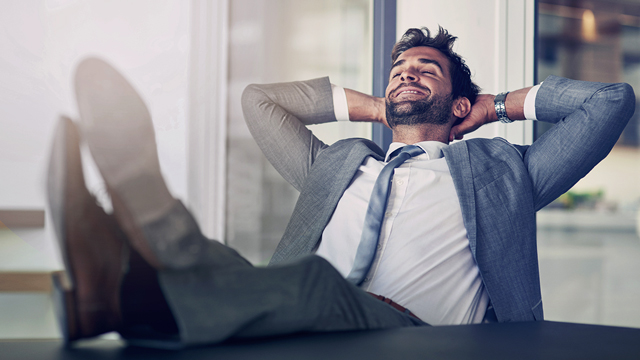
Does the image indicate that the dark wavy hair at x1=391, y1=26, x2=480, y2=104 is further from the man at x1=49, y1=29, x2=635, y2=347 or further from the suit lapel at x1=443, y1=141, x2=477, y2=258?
the suit lapel at x1=443, y1=141, x2=477, y2=258

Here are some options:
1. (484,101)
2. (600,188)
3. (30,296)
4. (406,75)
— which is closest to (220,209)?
(30,296)

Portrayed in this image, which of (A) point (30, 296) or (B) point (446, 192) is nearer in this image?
(B) point (446, 192)

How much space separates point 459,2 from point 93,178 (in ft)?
7.32

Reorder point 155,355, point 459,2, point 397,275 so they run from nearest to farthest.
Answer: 1. point 155,355
2. point 397,275
3. point 459,2

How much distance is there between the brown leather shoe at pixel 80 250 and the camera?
1.99 ft

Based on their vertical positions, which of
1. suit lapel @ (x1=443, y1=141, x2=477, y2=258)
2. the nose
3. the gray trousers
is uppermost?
the nose

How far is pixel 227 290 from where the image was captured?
0.63m

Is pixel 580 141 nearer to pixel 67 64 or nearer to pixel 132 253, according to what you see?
pixel 132 253

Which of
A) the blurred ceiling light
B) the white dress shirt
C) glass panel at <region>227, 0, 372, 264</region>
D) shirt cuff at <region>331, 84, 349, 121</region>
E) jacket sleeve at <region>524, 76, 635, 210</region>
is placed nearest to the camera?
the white dress shirt

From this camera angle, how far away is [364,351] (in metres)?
0.63

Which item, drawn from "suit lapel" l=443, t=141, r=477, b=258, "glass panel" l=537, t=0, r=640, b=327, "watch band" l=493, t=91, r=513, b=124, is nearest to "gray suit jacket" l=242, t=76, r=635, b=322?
"suit lapel" l=443, t=141, r=477, b=258

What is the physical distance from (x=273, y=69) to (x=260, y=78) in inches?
3.6

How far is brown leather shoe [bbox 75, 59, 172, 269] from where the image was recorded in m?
0.60

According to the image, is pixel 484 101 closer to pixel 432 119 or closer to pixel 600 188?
pixel 432 119
